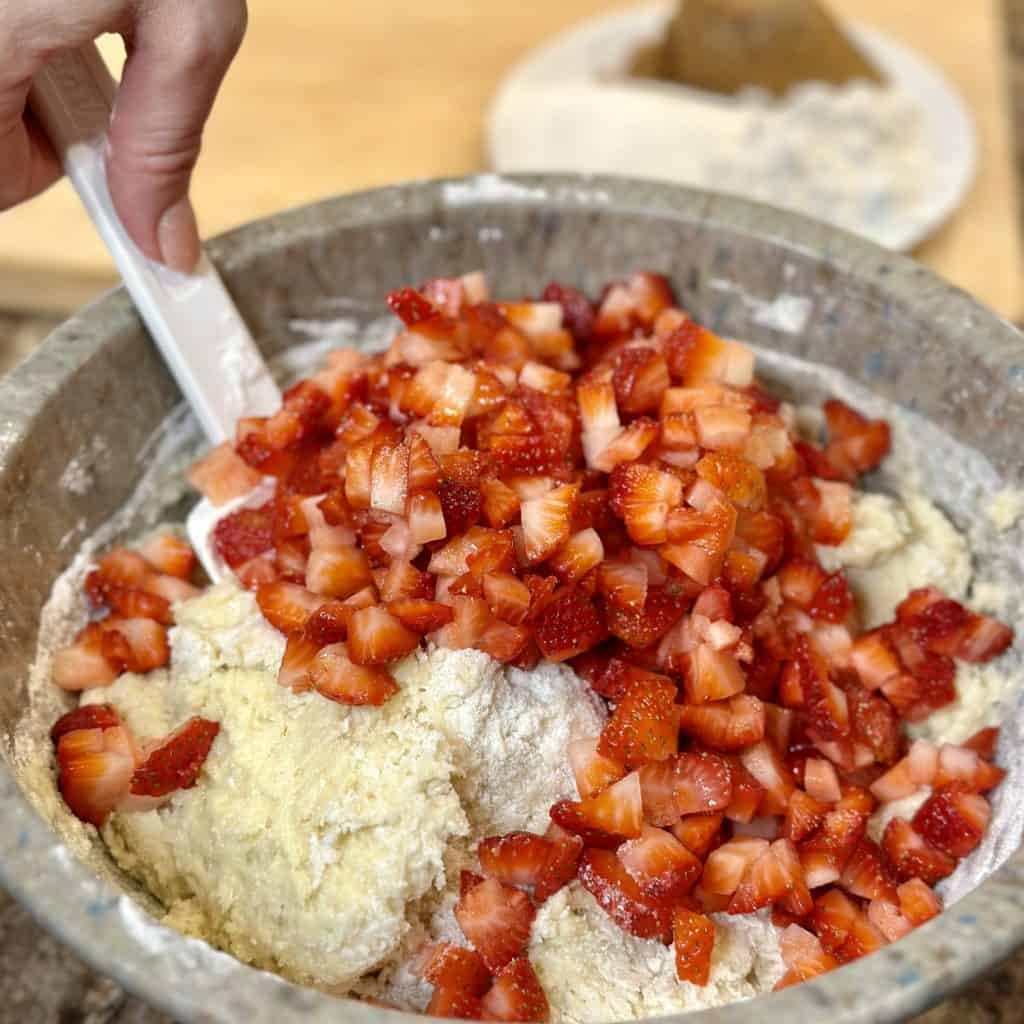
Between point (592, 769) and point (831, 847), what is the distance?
22cm

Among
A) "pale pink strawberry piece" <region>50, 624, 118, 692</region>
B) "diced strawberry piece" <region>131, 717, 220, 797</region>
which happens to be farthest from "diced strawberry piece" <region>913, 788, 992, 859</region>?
"pale pink strawberry piece" <region>50, 624, 118, 692</region>

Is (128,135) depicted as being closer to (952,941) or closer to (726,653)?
(726,653)

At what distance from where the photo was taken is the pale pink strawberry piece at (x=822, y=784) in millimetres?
1136

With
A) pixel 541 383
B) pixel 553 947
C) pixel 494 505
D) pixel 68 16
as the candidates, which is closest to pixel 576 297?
pixel 541 383

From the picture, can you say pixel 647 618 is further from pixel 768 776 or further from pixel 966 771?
pixel 966 771

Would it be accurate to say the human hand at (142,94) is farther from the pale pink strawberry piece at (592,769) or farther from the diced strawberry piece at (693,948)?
the diced strawberry piece at (693,948)

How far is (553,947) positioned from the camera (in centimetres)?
103

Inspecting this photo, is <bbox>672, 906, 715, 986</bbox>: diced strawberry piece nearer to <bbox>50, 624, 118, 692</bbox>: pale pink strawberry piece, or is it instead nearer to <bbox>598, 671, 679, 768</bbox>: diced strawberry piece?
<bbox>598, 671, 679, 768</bbox>: diced strawberry piece

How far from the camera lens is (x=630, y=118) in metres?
2.18

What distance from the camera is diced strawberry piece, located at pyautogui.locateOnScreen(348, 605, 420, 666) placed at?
1026mm

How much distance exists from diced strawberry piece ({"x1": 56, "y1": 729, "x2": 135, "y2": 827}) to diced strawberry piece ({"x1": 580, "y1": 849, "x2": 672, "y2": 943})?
41 cm

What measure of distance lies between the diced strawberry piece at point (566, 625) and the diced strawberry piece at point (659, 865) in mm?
166

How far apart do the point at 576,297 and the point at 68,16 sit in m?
0.60

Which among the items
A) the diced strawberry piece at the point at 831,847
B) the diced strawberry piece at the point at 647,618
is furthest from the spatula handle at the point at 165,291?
the diced strawberry piece at the point at 831,847
